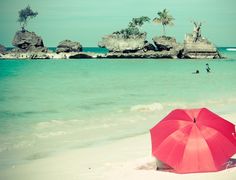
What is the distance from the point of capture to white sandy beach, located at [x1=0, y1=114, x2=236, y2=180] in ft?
21.3

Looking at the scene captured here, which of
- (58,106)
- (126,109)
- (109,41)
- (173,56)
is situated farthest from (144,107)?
(109,41)

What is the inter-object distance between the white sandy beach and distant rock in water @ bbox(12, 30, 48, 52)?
82798 millimetres

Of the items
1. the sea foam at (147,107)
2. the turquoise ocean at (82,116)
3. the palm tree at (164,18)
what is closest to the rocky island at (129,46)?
the palm tree at (164,18)

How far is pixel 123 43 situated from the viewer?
79750mm

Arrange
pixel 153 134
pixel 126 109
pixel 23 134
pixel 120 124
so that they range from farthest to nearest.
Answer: pixel 126 109 → pixel 120 124 → pixel 23 134 → pixel 153 134

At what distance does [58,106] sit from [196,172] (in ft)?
37.2

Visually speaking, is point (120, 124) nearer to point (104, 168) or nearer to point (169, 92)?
point (104, 168)

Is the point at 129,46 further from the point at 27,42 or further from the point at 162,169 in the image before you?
the point at 162,169

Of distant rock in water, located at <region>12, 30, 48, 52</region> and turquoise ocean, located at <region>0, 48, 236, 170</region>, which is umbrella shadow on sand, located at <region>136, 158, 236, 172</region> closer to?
turquoise ocean, located at <region>0, 48, 236, 170</region>

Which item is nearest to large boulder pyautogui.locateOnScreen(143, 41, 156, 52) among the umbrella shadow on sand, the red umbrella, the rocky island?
the rocky island

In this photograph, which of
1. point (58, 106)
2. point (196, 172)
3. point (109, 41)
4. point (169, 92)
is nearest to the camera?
point (196, 172)

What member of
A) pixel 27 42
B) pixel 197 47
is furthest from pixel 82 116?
pixel 27 42

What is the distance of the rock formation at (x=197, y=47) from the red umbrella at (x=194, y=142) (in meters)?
64.8

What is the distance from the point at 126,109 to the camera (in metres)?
15.8
